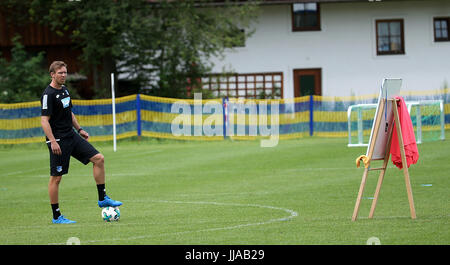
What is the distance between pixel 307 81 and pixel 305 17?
3.56 m

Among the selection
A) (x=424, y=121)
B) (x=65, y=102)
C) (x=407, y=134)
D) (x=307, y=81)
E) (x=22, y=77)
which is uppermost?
(x=22, y=77)

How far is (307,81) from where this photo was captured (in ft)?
150

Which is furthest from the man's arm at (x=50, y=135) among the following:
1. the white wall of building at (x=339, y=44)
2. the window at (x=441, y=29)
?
the window at (x=441, y=29)

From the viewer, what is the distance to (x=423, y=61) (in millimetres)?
46156

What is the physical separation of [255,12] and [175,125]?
13.0 meters

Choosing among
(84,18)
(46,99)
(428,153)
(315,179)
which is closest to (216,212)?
(46,99)

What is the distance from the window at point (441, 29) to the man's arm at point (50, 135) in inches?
1484

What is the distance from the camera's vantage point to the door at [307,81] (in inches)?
1793

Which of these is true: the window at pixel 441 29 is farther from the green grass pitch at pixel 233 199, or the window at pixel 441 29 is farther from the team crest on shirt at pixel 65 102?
the team crest on shirt at pixel 65 102

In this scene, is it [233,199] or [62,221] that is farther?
[233,199]

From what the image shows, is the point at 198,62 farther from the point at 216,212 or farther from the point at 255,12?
the point at 216,212

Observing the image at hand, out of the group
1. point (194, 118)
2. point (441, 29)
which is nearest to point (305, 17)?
point (441, 29)

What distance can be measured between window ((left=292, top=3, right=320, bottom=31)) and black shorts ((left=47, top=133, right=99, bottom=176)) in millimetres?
34601

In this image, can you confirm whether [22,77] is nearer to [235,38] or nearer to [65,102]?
[235,38]
